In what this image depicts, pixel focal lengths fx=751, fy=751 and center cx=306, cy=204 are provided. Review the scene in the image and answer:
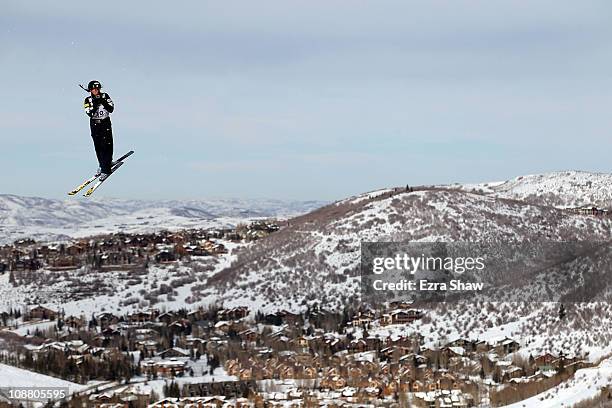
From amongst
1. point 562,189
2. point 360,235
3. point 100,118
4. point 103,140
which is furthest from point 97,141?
point 562,189

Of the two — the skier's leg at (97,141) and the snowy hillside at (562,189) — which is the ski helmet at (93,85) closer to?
the skier's leg at (97,141)

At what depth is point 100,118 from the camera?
672 inches

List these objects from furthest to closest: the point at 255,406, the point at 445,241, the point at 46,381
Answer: the point at 445,241, the point at 46,381, the point at 255,406

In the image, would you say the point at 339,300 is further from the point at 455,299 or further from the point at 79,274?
the point at 79,274

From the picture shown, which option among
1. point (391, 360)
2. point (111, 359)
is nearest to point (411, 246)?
point (391, 360)

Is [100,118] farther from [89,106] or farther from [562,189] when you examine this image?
[562,189]

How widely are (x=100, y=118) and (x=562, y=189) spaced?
554 feet

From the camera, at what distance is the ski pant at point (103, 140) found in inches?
677

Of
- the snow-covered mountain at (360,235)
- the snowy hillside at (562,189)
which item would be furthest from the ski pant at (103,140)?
the snowy hillside at (562,189)

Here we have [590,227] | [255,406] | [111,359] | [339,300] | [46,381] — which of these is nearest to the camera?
[255,406]

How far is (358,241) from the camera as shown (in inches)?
4894

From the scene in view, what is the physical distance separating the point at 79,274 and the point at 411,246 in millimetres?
54553

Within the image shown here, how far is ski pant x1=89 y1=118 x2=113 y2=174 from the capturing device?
56.4ft

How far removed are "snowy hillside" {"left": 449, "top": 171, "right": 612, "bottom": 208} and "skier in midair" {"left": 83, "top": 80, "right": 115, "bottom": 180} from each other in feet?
505
